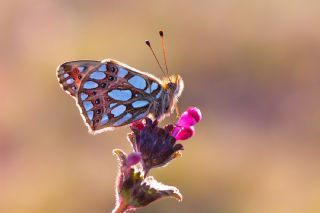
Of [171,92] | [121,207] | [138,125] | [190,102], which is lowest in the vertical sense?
[190,102]

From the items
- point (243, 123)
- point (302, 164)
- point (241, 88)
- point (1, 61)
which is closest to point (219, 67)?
point (241, 88)

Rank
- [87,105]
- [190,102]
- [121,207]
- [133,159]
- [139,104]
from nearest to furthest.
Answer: [133,159] < [121,207] < [87,105] < [139,104] < [190,102]

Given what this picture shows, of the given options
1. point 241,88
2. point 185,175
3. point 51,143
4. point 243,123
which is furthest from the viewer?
point 241,88

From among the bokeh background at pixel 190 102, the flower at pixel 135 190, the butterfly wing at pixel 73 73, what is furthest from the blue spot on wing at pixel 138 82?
the bokeh background at pixel 190 102

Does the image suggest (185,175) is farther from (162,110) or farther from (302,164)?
(162,110)

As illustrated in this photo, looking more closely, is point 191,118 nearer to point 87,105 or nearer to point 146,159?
point 146,159

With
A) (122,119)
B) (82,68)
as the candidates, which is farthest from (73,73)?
(122,119)

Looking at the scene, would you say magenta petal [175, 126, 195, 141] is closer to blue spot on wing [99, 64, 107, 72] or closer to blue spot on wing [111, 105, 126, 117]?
blue spot on wing [111, 105, 126, 117]
